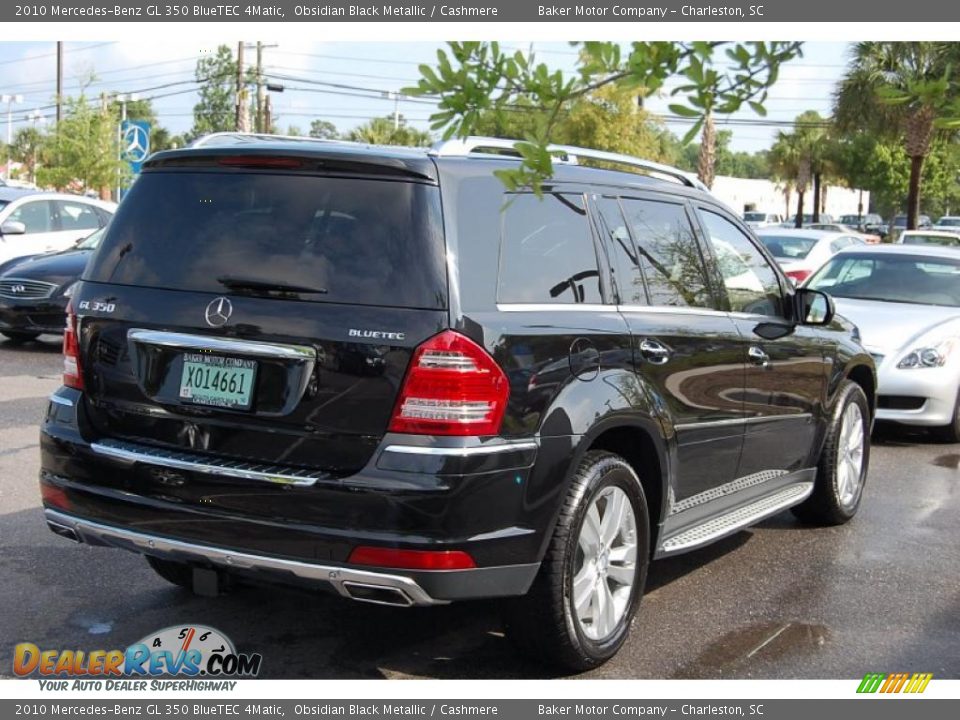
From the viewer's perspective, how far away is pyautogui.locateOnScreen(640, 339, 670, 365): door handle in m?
4.82

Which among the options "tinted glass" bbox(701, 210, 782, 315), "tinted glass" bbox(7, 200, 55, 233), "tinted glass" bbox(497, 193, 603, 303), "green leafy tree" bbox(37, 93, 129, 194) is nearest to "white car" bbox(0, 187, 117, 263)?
"tinted glass" bbox(7, 200, 55, 233)

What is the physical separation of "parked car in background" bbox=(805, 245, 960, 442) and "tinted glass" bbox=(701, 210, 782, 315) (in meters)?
3.37

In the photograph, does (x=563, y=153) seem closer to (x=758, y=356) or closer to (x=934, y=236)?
(x=758, y=356)

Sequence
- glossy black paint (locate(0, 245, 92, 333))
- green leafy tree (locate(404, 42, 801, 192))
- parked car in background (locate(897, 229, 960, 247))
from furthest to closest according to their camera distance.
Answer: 1. parked car in background (locate(897, 229, 960, 247))
2. glossy black paint (locate(0, 245, 92, 333))
3. green leafy tree (locate(404, 42, 801, 192))

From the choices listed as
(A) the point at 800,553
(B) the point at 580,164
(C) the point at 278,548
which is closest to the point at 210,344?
(C) the point at 278,548

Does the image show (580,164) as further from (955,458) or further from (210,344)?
(955,458)

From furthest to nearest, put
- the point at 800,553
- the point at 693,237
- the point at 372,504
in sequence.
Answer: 1. the point at 800,553
2. the point at 693,237
3. the point at 372,504

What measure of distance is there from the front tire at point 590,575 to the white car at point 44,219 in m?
13.2

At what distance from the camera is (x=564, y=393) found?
4277mm

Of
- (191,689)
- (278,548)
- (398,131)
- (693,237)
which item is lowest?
(191,689)

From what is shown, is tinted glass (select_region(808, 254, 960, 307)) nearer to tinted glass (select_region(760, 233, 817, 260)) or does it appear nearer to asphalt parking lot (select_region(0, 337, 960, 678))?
asphalt parking lot (select_region(0, 337, 960, 678))

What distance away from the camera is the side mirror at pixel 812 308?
20.7 feet

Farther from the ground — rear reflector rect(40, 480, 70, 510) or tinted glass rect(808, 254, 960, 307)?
tinted glass rect(808, 254, 960, 307)

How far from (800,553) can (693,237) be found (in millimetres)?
1967
